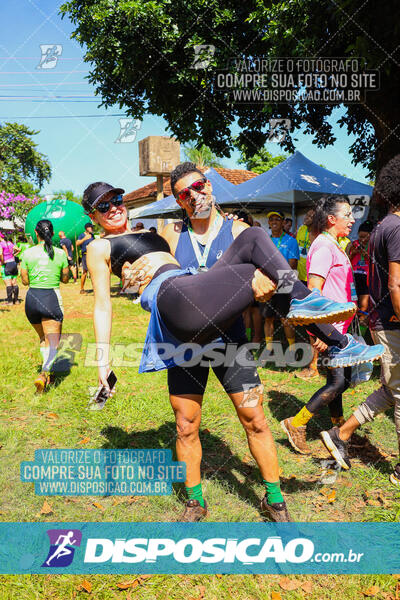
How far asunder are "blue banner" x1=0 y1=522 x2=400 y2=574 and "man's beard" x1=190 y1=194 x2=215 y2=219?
2.10 m

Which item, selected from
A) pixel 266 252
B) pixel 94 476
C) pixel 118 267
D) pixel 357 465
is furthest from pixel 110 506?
pixel 266 252

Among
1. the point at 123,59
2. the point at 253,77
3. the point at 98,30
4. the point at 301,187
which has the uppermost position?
the point at 98,30

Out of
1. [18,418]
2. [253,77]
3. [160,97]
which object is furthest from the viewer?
[160,97]

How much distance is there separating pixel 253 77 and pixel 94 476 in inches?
323

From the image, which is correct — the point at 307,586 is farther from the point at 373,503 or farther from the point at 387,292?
the point at 387,292

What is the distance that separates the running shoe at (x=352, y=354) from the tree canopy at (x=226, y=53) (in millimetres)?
5330

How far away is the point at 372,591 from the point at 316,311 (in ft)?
5.36

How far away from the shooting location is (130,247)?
8.54 feet

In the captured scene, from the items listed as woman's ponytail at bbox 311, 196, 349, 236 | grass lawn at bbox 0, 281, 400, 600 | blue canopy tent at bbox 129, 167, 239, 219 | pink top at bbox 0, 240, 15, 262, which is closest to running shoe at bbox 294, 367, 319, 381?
grass lawn at bbox 0, 281, 400, 600

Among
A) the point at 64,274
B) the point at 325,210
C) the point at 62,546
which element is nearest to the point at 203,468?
the point at 62,546

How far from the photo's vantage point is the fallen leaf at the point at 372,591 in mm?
2322

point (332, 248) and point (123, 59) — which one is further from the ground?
point (123, 59)

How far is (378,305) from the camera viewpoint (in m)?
3.18

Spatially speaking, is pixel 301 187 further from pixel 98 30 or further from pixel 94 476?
pixel 94 476
